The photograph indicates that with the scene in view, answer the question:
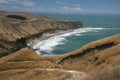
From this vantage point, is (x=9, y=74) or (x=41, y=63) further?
(x=41, y=63)

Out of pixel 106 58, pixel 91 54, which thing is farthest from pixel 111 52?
pixel 91 54

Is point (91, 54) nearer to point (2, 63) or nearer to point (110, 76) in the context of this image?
point (2, 63)

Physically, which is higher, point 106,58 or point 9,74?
point 106,58

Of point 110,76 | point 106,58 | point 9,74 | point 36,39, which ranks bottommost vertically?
point 36,39

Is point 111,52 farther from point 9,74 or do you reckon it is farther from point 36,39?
point 36,39

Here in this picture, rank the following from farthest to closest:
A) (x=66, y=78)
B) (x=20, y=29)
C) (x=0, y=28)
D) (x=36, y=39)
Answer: (x=20, y=29) → (x=0, y=28) → (x=36, y=39) → (x=66, y=78)

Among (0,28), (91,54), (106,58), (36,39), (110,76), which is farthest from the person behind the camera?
(0,28)
